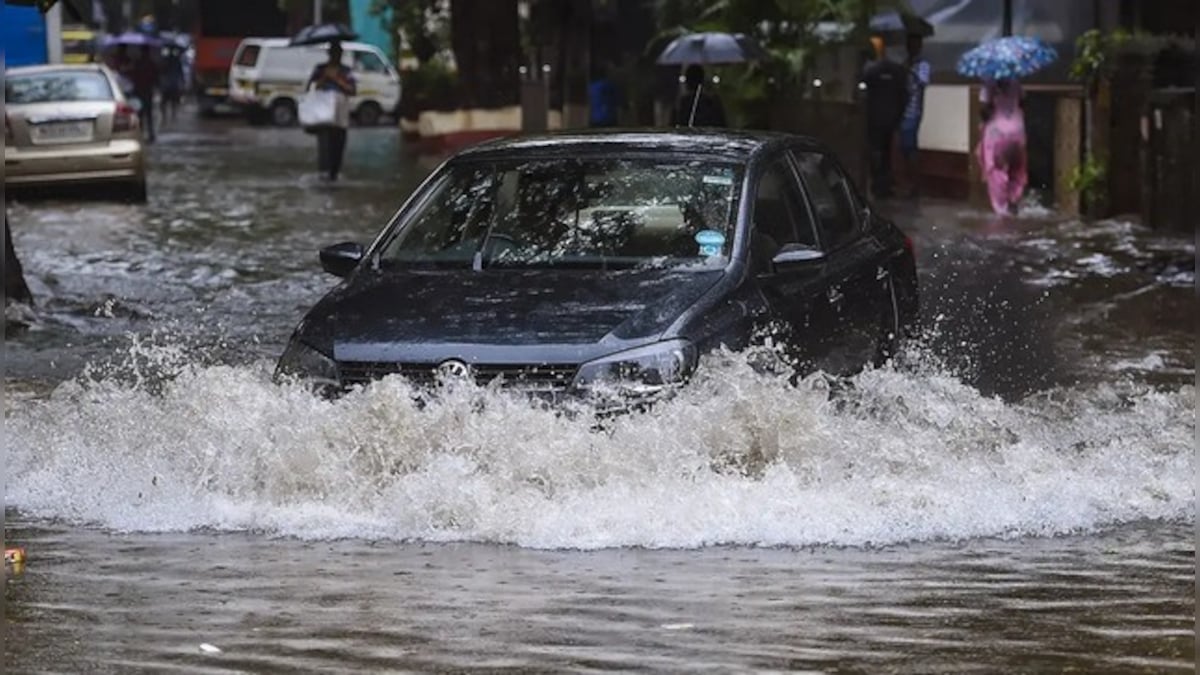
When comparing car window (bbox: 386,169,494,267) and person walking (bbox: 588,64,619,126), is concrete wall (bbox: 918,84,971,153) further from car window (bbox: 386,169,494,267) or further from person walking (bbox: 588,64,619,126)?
car window (bbox: 386,169,494,267)

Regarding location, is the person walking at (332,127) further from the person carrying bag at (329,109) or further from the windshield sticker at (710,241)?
the windshield sticker at (710,241)

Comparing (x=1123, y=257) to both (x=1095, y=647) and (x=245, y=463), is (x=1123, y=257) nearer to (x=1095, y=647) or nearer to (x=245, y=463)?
(x=245, y=463)

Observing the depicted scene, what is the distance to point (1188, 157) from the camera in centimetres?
2023

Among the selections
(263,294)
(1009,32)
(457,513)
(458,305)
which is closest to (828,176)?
(458,305)

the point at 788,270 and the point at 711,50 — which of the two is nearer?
the point at 788,270

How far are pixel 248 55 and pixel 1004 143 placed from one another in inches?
1288

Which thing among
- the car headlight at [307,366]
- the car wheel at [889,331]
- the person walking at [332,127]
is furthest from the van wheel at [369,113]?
the car headlight at [307,366]

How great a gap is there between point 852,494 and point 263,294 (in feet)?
30.3

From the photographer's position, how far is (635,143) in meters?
10.4

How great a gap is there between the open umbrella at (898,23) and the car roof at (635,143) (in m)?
17.2

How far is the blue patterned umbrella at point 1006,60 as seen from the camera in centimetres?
2227

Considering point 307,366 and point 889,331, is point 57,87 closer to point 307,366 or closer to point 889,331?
point 889,331

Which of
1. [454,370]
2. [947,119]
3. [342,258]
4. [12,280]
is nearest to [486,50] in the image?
[947,119]

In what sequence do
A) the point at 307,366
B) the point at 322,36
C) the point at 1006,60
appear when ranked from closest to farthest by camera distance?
the point at 307,366 < the point at 1006,60 < the point at 322,36
